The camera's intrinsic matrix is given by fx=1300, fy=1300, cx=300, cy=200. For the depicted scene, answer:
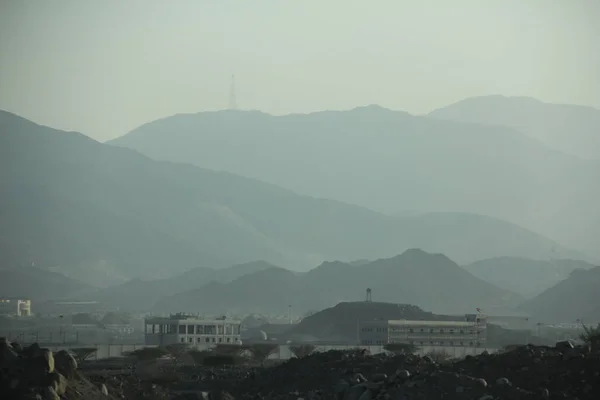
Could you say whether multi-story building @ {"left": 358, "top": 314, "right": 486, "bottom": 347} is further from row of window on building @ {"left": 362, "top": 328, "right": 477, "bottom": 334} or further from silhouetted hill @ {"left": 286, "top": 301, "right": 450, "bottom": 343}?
silhouetted hill @ {"left": 286, "top": 301, "right": 450, "bottom": 343}

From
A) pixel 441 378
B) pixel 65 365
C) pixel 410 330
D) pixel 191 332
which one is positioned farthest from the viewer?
pixel 410 330

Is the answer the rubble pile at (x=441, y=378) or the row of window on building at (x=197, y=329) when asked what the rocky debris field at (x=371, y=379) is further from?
the row of window on building at (x=197, y=329)

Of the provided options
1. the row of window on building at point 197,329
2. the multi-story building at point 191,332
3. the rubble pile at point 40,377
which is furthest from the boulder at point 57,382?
the row of window on building at point 197,329

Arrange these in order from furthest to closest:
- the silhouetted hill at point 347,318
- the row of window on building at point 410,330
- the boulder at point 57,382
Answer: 1. the silhouetted hill at point 347,318
2. the row of window on building at point 410,330
3. the boulder at point 57,382

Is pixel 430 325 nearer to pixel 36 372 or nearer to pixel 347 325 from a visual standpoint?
pixel 347 325

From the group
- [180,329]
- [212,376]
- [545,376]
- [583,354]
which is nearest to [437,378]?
[545,376]

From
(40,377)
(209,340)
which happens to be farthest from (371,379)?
(209,340)

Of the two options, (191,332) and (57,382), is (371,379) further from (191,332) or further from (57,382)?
(191,332)
